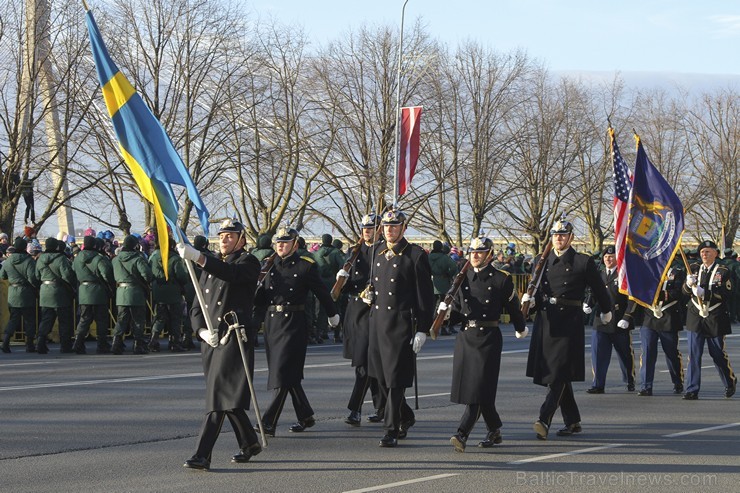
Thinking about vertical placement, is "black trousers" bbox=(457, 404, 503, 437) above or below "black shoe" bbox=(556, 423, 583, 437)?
above

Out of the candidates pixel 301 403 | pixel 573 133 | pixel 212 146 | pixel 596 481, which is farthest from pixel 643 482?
pixel 573 133

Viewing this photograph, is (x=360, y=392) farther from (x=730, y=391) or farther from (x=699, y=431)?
(x=730, y=391)

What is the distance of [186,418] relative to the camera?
1173 cm

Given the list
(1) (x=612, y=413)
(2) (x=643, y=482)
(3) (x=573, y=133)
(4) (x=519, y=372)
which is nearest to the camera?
(2) (x=643, y=482)

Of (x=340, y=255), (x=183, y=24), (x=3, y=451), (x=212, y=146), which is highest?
(x=183, y=24)

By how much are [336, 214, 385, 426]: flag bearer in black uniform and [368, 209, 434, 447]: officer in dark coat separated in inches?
12.6

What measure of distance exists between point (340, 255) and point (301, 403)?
11.7 meters

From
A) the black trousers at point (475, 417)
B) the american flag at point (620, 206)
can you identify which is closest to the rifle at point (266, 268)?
the black trousers at point (475, 417)

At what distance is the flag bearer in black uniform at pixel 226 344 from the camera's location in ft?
29.3

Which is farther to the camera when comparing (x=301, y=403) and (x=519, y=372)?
(x=519, y=372)

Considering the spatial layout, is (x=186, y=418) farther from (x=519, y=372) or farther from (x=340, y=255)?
(x=340, y=255)

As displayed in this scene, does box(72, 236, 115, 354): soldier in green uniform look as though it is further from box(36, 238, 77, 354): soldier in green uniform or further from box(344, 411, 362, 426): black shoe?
box(344, 411, 362, 426): black shoe

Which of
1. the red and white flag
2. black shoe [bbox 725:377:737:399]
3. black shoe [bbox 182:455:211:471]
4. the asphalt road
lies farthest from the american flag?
the red and white flag

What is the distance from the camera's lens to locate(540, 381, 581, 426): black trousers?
35.3 ft
